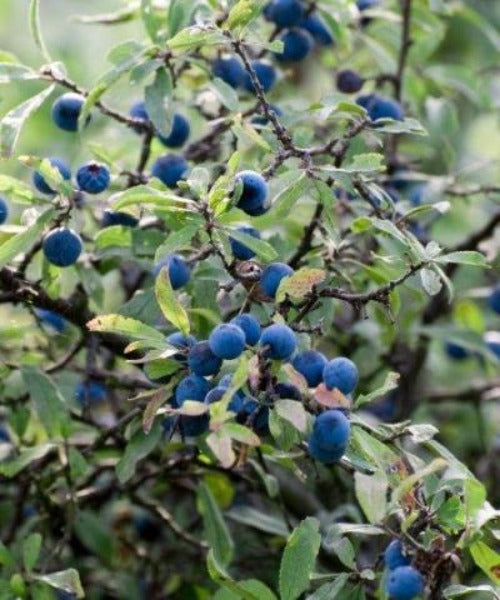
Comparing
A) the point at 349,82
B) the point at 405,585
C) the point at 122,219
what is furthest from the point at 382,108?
the point at 405,585

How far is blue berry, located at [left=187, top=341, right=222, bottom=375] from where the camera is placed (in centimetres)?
125

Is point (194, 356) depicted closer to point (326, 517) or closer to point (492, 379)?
point (326, 517)

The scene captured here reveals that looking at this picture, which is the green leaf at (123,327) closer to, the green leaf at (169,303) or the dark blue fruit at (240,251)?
the green leaf at (169,303)

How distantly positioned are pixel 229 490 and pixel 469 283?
2.87ft

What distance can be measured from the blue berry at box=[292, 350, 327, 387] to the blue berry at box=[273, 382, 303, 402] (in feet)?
0.12

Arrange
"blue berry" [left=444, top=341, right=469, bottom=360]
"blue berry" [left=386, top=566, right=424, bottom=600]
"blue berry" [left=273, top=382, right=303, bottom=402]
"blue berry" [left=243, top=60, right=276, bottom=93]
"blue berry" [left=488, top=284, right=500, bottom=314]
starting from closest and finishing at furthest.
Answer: "blue berry" [left=386, top=566, right=424, bottom=600] < "blue berry" [left=273, top=382, right=303, bottom=402] < "blue berry" [left=243, top=60, right=276, bottom=93] < "blue berry" [left=488, top=284, right=500, bottom=314] < "blue berry" [left=444, top=341, right=469, bottom=360]

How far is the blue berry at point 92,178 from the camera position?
1482mm

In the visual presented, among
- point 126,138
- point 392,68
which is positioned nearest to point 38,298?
point 126,138

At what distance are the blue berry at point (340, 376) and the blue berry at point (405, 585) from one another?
197 millimetres

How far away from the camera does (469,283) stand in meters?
2.49

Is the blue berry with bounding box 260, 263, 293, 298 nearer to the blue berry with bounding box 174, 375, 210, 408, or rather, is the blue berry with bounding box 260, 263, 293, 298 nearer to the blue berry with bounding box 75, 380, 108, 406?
the blue berry with bounding box 174, 375, 210, 408

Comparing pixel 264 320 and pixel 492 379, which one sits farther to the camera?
pixel 492 379

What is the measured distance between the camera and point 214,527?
1.69 m

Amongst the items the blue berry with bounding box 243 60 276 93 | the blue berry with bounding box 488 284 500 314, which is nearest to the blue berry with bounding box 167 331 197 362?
the blue berry with bounding box 243 60 276 93
